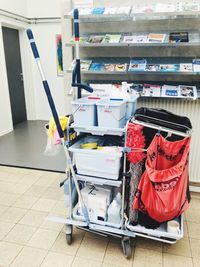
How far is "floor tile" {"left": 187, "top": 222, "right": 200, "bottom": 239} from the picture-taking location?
196 centimetres

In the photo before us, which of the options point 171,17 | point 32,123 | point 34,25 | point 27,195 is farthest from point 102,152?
point 34,25

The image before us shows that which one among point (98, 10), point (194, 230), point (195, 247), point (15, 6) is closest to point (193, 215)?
point (194, 230)

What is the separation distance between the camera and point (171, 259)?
1.73 m

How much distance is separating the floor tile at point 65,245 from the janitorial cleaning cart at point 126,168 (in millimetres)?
47

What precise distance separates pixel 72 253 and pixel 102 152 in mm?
837

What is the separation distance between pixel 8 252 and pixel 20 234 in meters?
0.19

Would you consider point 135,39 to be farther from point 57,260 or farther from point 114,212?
point 57,260

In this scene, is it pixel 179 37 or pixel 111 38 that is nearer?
pixel 179 37

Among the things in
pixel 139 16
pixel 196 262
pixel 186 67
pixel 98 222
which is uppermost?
pixel 139 16

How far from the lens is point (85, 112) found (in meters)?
1.64

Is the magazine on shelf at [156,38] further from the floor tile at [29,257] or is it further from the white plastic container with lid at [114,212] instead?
the floor tile at [29,257]

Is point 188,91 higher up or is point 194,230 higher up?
point 188,91

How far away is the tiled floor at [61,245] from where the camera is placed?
66.9 inches

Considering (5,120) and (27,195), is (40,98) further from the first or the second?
(27,195)
